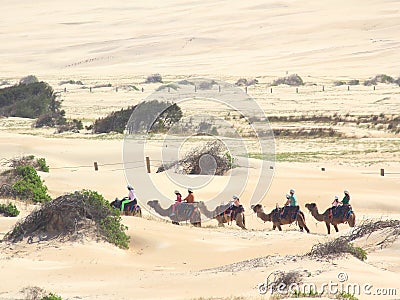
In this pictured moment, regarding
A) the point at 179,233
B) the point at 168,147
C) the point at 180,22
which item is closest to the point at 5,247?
the point at 179,233

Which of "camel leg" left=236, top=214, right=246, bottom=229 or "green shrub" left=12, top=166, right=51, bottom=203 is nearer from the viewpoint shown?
"camel leg" left=236, top=214, right=246, bottom=229

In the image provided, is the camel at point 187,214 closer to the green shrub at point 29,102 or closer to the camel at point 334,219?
the camel at point 334,219

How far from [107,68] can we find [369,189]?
6833cm

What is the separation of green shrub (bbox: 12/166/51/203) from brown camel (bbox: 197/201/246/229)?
13.5 feet

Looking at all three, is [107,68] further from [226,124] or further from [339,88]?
[226,124]

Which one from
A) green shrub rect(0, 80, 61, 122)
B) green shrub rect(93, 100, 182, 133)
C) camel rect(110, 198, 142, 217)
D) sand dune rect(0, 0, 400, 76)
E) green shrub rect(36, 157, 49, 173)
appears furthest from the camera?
sand dune rect(0, 0, 400, 76)


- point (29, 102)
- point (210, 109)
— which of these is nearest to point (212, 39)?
point (210, 109)

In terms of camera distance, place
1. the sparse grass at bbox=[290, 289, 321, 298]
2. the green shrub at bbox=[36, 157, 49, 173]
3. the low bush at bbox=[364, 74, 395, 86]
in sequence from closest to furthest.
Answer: the sparse grass at bbox=[290, 289, 321, 298] < the green shrub at bbox=[36, 157, 49, 173] < the low bush at bbox=[364, 74, 395, 86]

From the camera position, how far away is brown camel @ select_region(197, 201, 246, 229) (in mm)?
20641

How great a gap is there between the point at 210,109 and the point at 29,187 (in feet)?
96.6

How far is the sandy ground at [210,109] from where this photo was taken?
14.1 meters

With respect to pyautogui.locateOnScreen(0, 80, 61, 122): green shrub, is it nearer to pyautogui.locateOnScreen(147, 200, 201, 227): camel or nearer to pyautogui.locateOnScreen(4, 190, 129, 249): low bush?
pyautogui.locateOnScreen(147, 200, 201, 227): camel

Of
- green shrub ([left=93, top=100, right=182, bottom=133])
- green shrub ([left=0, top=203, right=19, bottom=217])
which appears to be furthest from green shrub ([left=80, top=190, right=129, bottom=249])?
green shrub ([left=93, top=100, right=182, bottom=133])

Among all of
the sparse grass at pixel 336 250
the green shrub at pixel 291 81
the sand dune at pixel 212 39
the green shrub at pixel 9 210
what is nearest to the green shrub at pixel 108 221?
the green shrub at pixel 9 210
